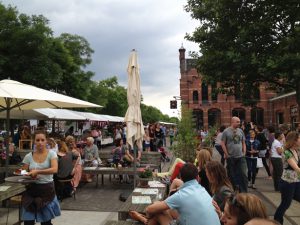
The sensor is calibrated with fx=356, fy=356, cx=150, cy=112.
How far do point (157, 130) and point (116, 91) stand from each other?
164ft

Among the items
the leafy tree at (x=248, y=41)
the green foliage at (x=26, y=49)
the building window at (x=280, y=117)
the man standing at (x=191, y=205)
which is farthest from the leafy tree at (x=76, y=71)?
the man standing at (x=191, y=205)

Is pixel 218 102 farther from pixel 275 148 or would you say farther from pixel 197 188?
pixel 197 188

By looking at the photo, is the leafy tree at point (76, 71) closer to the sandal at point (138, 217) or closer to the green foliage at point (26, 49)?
the green foliage at point (26, 49)

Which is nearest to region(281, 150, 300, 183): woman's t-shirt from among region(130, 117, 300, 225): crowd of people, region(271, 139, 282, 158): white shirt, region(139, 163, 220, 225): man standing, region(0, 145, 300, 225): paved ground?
region(130, 117, 300, 225): crowd of people

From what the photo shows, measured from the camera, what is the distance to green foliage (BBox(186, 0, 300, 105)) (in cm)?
1551

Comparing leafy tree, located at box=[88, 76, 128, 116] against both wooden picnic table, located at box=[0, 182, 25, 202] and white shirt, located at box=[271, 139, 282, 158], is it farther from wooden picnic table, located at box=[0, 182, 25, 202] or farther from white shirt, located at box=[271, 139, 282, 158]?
wooden picnic table, located at box=[0, 182, 25, 202]

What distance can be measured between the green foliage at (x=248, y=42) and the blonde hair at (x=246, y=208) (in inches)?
518

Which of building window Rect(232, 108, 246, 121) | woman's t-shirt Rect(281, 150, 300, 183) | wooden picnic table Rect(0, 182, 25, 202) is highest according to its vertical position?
building window Rect(232, 108, 246, 121)

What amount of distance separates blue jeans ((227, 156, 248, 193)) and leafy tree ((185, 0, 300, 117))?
7.78 m

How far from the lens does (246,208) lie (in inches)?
106

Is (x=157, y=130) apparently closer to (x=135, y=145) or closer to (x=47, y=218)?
(x=135, y=145)

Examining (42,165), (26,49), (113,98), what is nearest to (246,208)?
(42,165)

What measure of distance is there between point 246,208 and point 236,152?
19.1 feet

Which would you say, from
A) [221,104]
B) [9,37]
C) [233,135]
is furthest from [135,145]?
[221,104]
